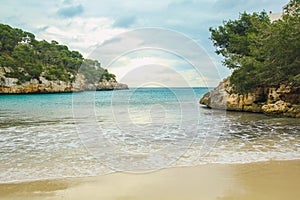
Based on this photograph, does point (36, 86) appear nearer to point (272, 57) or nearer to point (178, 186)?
point (272, 57)

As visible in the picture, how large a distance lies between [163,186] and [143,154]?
2395 mm

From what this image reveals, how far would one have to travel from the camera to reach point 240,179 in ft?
14.5

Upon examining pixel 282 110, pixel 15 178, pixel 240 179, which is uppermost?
pixel 282 110

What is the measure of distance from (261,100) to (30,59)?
62253 millimetres

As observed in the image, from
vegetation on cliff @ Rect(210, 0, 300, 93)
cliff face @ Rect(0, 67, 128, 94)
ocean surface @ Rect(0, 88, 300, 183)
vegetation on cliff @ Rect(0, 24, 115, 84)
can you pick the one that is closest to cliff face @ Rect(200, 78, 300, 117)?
vegetation on cliff @ Rect(210, 0, 300, 93)

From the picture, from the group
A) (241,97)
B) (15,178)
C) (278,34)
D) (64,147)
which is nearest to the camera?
(15,178)

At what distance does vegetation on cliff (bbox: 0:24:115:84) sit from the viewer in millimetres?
56594

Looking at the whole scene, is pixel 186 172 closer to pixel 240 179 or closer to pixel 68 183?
pixel 240 179

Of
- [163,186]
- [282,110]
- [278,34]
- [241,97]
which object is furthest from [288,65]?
[163,186]

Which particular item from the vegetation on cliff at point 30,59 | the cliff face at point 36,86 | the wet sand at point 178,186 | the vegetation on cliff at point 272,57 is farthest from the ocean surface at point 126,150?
the cliff face at point 36,86

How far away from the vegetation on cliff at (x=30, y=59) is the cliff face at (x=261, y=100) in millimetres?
28614

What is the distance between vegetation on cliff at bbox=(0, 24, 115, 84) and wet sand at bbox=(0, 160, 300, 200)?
42.3m

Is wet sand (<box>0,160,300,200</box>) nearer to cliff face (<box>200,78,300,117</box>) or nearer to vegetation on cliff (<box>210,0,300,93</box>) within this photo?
vegetation on cliff (<box>210,0,300,93</box>)

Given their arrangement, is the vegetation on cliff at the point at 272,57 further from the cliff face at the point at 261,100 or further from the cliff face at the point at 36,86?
the cliff face at the point at 36,86
